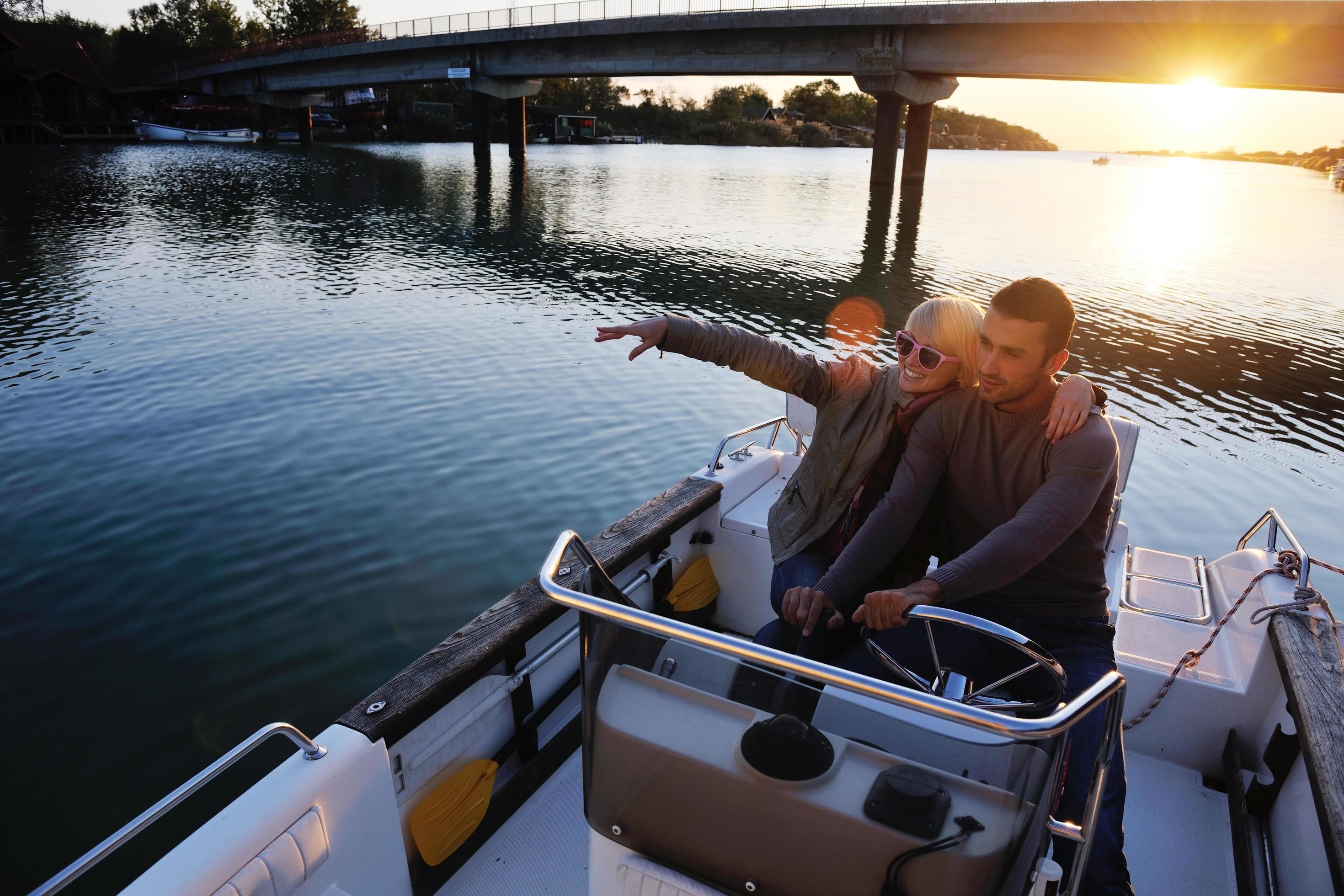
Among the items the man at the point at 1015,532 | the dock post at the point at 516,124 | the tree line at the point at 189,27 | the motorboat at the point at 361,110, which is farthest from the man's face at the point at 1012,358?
the tree line at the point at 189,27

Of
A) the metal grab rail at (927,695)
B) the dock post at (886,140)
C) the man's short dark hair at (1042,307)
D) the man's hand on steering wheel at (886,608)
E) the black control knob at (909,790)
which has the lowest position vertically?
the man's hand on steering wheel at (886,608)

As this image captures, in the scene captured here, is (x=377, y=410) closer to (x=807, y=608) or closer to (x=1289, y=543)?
(x=807, y=608)

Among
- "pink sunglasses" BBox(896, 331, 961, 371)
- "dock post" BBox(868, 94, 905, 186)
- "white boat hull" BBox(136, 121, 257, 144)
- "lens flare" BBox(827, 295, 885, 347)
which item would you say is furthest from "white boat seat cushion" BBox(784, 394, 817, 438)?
"white boat hull" BBox(136, 121, 257, 144)

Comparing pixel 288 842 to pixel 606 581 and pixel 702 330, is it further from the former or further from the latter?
pixel 702 330

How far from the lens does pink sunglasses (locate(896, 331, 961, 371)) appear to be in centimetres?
297

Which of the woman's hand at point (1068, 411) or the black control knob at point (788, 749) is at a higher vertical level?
the woman's hand at point (1068, 411)

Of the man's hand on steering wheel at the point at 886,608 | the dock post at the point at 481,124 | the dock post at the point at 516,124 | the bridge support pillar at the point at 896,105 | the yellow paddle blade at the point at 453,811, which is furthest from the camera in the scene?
the dock post at the point at 516,124

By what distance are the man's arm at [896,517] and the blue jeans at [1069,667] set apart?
0.22 m

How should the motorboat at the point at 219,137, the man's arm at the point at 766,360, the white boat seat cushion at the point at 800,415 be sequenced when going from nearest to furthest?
the man's arm at the point at 766,360
the white boat seat cushion at the point at 800,415
the motorboat at the point at 219,137

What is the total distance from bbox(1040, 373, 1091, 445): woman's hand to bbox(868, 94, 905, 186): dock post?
3315cm

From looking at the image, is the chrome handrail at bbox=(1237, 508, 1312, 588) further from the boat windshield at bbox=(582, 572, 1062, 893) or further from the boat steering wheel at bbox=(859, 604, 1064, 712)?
the boat windshield at bbox=(582, 572, 1062, 893)

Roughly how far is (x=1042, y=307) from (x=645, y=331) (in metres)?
1.38

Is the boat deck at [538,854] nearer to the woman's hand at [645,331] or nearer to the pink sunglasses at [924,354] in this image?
the woman's hand at [645,331]

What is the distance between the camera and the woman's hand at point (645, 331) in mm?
3051
